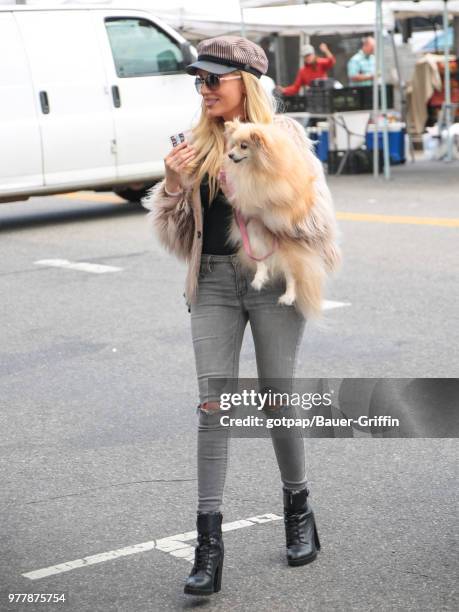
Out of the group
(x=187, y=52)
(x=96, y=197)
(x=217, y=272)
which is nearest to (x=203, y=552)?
(x=217, y=272)

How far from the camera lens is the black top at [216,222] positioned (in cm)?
Result: 403

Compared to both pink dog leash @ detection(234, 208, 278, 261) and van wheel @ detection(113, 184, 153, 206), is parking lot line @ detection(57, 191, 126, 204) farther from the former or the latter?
pink dog leash @ detection(234, 208, 278, 261)

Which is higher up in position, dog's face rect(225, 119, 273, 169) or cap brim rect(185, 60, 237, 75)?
cap brim rect(185, 60, 237, 75)

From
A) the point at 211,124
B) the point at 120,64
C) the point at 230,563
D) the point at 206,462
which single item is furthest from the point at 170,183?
the point at 120,64

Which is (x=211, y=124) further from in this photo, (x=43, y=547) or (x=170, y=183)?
(x=43, y=547)

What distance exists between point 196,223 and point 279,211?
1.01 feet

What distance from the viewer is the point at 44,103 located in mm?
13445

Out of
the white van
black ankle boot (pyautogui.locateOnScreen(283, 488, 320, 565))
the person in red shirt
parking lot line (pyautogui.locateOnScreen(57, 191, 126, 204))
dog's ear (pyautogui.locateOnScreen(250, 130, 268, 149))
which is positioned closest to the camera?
dog's ear (pyautogui.locateOnScreen(250, 130, 268, 149))

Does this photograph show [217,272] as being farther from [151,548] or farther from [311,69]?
[311,69]

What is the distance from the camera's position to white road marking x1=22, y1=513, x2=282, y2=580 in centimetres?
420

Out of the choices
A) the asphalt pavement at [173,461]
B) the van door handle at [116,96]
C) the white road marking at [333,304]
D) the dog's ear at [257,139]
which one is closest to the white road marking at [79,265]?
the asphalt pavement at [173,461]

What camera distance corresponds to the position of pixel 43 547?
4441mm

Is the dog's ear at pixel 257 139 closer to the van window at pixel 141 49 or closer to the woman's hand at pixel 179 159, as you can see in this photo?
the woman's hand at pixel 179 159

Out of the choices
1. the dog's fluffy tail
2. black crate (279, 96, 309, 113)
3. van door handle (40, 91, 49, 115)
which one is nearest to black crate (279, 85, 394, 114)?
black crate (279, 96, 309, 113)
